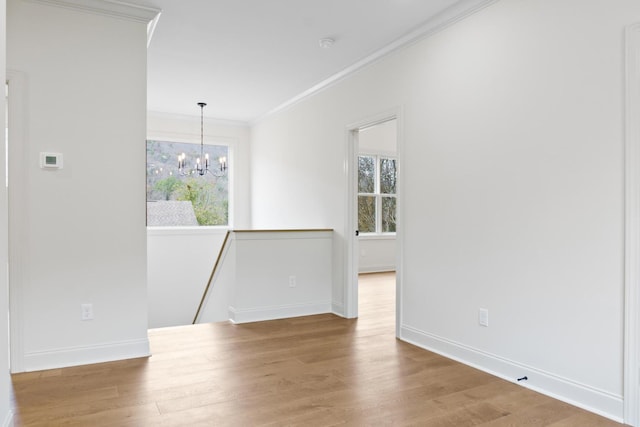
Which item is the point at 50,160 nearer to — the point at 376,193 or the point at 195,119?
the point at 195,119

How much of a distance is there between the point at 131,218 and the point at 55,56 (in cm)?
130

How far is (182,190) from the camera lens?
7082 mm

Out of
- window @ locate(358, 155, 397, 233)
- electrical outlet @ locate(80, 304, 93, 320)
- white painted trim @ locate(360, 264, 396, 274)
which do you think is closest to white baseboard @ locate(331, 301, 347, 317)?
electrical outlet @ locate(80, 304, 93, 320)

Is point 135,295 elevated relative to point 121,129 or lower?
lower

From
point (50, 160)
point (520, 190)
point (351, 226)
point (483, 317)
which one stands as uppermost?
point (50, 160)

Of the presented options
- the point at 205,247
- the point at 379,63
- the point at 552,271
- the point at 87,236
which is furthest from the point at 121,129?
the point at 205,247

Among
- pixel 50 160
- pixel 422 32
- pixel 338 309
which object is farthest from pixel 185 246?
pixel 422 32

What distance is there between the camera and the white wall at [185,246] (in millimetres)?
6707

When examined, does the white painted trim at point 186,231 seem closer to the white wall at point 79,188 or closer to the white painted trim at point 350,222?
the white painted trim at point 350,222

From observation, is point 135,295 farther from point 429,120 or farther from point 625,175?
point 625,175

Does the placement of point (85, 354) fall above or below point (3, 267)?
below

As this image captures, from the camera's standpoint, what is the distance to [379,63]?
4145mm

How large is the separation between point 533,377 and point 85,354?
3.18 meters

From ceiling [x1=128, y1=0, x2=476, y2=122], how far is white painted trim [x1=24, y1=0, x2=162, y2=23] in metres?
0.07
